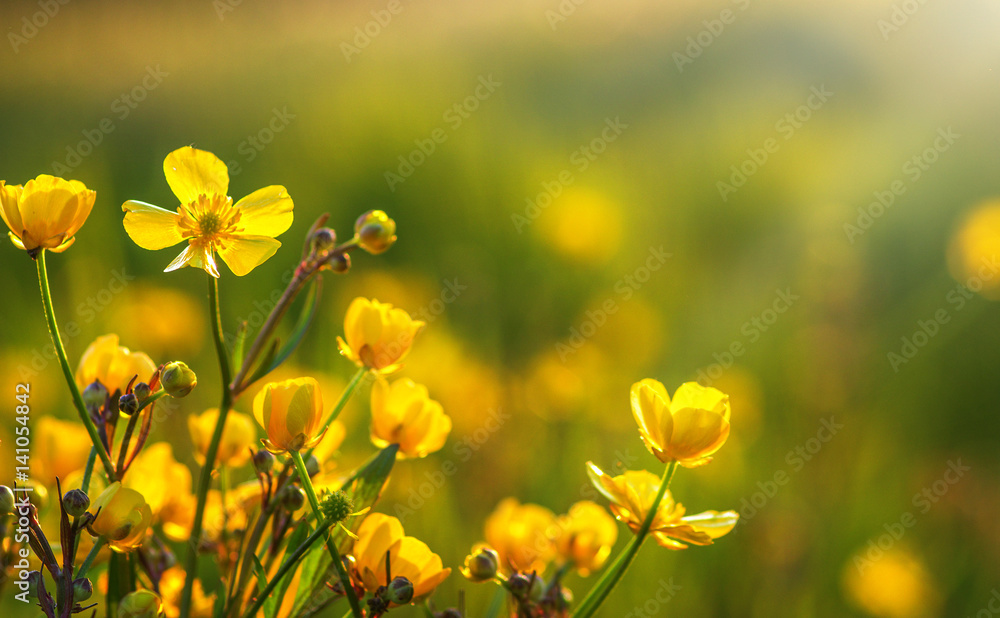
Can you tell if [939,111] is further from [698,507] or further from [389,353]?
[389,353]

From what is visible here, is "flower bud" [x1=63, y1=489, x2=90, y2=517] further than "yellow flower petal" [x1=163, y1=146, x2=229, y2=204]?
No

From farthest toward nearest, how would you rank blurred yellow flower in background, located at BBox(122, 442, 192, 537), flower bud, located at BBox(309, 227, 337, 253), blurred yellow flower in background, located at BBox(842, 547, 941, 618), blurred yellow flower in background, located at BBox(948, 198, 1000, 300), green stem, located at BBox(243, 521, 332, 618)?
blurred yellow flower in background, located at BBox(948, 198, 1000, 300) < blurred yellow flower in background, located at BBox(842, 547, 941, 618) < blurred yellow flower in background, located at BBox(122, 442, 192, 537) < flower bud, located at BBox(309, 227, 337, 253) < green stem, located at BBox(243, 521, 332, 618)

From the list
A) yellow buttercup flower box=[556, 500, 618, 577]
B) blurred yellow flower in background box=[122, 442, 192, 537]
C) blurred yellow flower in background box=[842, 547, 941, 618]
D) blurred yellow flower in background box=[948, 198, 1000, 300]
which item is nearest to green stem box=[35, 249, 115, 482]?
blurred yellow flower in background box=[122, 442, 192, 537]

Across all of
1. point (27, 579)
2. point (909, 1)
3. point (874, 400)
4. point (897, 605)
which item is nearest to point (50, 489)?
point (27, 579)

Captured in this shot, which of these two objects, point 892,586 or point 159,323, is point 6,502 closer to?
→ point 159,323

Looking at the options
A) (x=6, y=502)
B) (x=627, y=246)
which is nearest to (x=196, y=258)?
(x=6, y=502)

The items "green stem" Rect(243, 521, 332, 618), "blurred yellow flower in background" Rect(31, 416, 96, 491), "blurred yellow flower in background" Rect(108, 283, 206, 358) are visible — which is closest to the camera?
"green stem" Rect(243, 521, 332, 618)

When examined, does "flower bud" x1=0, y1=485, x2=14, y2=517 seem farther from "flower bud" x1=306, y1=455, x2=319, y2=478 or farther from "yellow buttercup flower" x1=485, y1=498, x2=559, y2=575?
"yellow buttercup flower" x1=485, y1=498, x2=559, y2=575

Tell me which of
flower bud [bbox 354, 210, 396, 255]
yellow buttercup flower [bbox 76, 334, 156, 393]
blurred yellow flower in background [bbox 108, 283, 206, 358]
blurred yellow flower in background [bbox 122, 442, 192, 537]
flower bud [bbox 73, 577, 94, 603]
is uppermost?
flower bud [bbox 354, 210, 396, 255]
